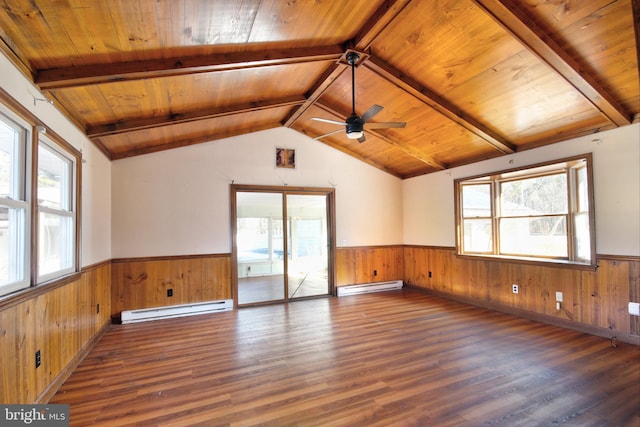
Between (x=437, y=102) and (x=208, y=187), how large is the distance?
3738 mm

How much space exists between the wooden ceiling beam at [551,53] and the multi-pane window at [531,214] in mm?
728

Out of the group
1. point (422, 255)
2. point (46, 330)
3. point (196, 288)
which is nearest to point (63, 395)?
point (46, 330)

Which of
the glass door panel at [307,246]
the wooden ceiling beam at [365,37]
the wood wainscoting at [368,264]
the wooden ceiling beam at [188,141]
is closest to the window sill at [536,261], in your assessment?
the wood wainscoting at [368,264]

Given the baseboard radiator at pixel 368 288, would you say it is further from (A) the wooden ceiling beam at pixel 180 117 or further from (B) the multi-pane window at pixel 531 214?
(A) the wooden ceiling beam at pixel 180 117

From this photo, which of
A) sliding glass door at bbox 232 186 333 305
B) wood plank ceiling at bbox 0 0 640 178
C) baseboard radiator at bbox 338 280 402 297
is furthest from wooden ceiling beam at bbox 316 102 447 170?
baseboard radiator at bbox 338 280 402 297

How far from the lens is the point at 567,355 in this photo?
3.14 meters

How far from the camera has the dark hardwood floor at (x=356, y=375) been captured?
2.19m

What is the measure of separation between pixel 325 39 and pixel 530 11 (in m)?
1.79

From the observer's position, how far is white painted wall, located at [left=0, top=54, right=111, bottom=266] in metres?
2.12

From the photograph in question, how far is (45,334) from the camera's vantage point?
2.44 metres

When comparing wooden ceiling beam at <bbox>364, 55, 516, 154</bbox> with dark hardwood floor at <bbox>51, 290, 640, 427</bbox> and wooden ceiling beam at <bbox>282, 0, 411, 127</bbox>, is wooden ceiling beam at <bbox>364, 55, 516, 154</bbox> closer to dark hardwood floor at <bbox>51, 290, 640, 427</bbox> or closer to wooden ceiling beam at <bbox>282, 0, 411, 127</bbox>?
wooden ceiling beam at <bbox>282, 0, 411, 127</bbox>

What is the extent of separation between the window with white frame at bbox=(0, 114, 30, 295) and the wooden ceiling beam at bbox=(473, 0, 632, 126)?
3.68m

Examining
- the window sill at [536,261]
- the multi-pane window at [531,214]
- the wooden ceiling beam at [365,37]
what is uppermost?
the wooden ceiling beam at [365,37]

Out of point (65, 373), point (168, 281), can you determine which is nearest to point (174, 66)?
point (65, 373)
